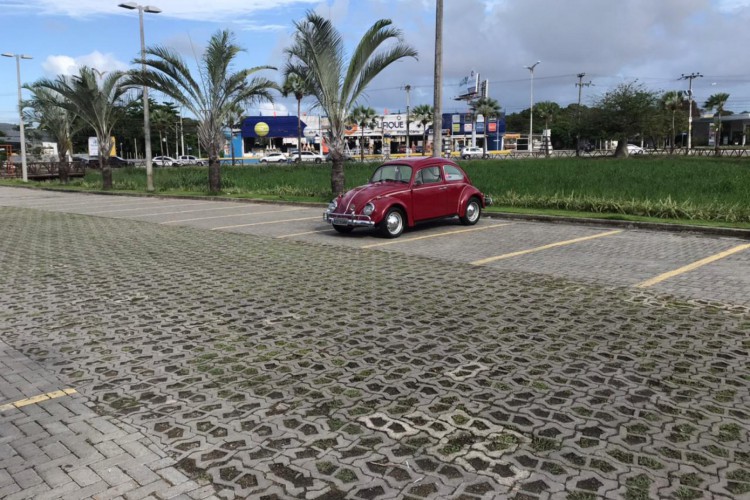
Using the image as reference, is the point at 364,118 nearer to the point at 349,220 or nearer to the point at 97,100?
the point at 97,100

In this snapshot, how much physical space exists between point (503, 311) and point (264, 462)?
369cm

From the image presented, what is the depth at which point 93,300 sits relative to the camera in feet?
23.4

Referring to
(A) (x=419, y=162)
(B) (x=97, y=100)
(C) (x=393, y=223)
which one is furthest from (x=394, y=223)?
(B) (x=97, y=100)

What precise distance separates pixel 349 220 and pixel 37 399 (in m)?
8.14

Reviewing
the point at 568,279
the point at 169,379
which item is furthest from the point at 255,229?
the point at 169,379

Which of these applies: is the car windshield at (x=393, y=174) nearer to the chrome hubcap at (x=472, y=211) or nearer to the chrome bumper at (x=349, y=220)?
the chrome bumper at (x=349, y=220)

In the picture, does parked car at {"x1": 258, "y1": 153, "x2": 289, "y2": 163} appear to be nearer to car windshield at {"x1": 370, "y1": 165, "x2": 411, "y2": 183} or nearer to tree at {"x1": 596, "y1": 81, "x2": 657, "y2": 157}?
tree at {"x1": 596, "y1": 81, "x2": 657, "y2": 157}

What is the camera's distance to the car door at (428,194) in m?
12.3

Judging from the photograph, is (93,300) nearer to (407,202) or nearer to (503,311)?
→ (503,311)

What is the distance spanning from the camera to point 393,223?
39.6 ft

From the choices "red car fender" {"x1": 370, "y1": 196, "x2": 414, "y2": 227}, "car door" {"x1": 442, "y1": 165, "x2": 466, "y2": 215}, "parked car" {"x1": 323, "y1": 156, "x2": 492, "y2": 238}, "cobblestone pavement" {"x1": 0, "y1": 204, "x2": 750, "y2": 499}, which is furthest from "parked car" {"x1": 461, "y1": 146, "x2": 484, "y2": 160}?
"cobblestone pavement" {"x1": 0, "y1": 204, "x2": 750, "y2": 499}

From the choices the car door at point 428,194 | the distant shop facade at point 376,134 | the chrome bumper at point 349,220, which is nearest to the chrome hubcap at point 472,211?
the car door at point 428,194

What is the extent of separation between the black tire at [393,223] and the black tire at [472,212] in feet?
6.27

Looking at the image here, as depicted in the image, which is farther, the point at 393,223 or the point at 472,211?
the point at 472,211
